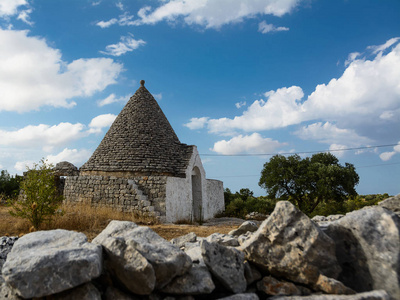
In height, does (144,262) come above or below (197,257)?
above

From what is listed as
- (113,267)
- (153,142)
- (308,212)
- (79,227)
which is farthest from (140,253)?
(308,212)

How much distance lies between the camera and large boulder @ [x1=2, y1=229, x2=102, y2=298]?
2904 mm

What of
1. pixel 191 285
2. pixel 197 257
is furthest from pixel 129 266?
pixel 197 257

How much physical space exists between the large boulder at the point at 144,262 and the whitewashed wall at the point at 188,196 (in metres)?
9.52

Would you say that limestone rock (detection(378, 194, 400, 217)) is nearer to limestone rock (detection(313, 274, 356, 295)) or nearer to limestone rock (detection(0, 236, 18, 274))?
limestone rock (detection(313, 274, 356, 295))

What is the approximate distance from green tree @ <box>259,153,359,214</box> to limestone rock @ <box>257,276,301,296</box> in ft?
53.3

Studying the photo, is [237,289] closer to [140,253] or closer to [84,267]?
[140,253]

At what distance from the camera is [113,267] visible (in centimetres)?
332

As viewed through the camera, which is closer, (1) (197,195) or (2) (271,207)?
(1) (197,195)

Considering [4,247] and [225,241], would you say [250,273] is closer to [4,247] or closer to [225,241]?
[225,241]

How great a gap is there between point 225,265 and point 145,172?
11.1m

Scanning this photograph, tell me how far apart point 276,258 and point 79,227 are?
23.7ft

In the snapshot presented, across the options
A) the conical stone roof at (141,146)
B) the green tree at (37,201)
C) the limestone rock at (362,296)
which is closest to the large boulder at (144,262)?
the limestone rock at (362,296)

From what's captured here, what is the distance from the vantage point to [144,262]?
308 centimetres
